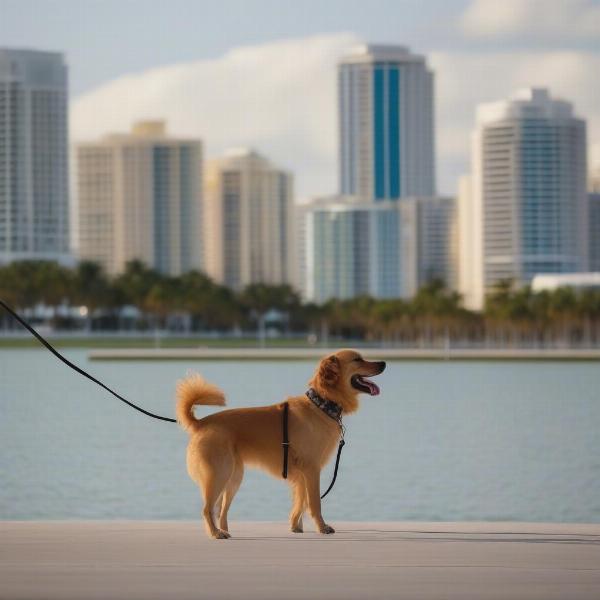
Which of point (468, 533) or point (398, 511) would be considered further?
point (398, 511)

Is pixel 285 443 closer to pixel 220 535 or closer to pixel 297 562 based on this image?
pixel 220 535

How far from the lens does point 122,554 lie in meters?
8.02

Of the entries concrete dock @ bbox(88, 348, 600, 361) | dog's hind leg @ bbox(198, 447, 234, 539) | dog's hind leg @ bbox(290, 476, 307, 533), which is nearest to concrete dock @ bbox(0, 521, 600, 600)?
dog's hind leg @ bbox(290, 476, 307, 533)

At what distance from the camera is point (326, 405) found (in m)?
8.86

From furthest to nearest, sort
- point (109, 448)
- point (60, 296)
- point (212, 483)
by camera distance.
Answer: point (60, 296) < point (109, 448) < point (212, 483)

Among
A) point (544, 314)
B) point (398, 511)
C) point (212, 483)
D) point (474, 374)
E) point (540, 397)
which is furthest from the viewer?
point (544, 314)

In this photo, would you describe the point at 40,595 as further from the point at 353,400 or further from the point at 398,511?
the point at 398,511

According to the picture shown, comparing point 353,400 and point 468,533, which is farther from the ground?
point 353,400

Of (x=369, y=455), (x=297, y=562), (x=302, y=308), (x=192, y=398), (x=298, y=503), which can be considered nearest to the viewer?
(x=297, y=562)

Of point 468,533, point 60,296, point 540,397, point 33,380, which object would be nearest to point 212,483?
point 468,533

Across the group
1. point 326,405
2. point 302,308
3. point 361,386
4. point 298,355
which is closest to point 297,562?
point 326,405

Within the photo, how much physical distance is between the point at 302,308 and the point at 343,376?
144852 mm

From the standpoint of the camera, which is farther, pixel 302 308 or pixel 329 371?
pixel 302 308

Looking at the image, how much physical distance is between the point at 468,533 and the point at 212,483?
1.71 meters
